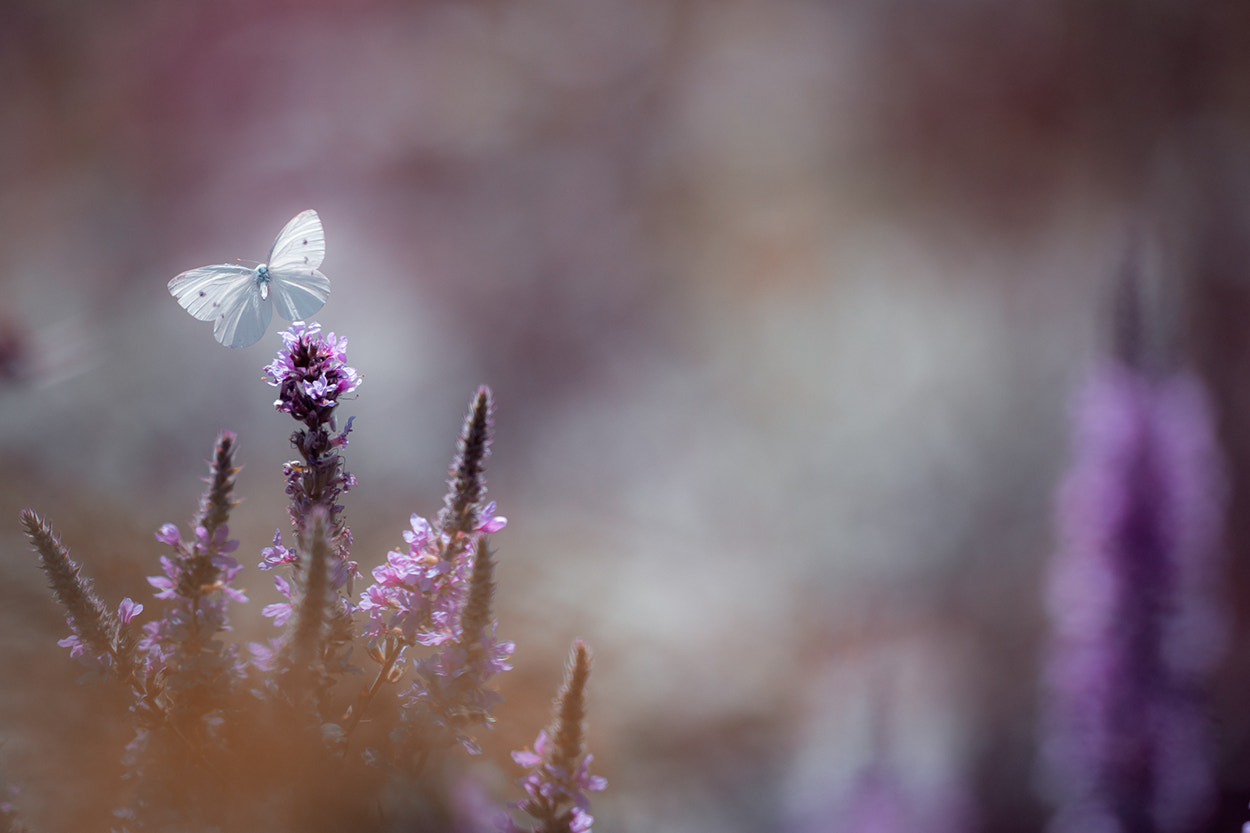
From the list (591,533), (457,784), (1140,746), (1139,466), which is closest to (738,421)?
(591,533)

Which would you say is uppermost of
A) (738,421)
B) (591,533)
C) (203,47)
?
(203,47)

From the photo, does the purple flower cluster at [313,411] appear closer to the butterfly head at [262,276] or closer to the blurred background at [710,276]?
the butterfly head at [262,276]

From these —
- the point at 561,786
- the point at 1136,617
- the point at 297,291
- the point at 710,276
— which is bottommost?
the point at 561,786

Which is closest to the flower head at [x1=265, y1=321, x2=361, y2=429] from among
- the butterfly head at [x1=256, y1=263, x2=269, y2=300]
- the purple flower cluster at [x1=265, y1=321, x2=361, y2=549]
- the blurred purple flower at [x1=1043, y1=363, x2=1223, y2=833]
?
the purple flower cluster at [x1=265, y1=321, x2=361, y2=549]

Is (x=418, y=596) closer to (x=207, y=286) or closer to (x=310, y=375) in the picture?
(x=310, y=375)

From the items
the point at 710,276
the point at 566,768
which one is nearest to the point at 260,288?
the point at 566,768

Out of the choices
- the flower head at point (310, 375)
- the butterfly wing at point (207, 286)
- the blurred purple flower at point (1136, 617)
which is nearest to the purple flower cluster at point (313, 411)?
the flower head at point (310, 375)

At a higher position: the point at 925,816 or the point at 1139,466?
the point at 1139,466

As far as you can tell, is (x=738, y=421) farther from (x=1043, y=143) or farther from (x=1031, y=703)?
(x=1043, y=143)
